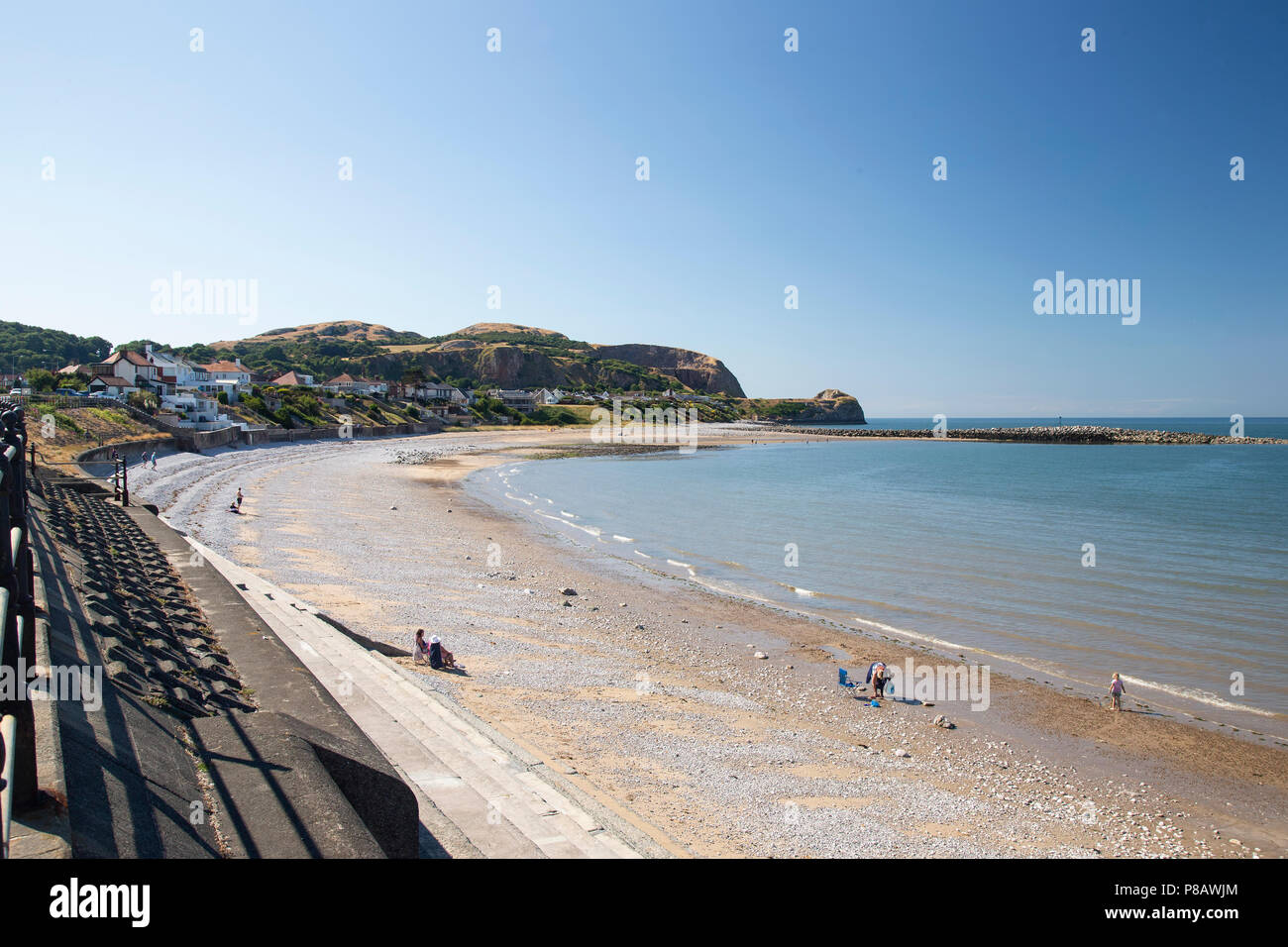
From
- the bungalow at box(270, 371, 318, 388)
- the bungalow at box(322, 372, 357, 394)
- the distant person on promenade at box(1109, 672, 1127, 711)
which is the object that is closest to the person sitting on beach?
the distant person on promenade at box(1109, 672, 1127, 711)

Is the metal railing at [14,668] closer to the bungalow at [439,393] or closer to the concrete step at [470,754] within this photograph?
the concrete step at [470,754]

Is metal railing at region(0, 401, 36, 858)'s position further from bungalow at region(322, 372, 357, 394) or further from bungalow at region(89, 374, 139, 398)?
bungalow at region(322, 372, 357, 394)

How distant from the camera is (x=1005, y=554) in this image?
2966 centimetres

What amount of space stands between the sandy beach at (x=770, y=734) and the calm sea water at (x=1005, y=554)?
9.05 feet

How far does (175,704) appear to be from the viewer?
5.80m

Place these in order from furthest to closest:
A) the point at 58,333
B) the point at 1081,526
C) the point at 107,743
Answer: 1. the point at 58,333
2. the point at 1081,526
3. the point at 107,743

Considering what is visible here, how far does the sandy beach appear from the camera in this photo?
31.2 feet

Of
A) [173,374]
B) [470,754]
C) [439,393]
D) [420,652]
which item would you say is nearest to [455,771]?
[470,754]

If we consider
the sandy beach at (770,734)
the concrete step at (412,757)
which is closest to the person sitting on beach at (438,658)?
the sandy beach at (770,734)

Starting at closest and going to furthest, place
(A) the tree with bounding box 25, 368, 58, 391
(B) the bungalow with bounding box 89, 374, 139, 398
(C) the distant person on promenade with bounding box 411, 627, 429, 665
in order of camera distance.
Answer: (C) the distant person on promenade with bounding box 411, 627, 429, 665 < (A) the tree with bounding box 25, 368, 58, 391 < (B) the bungalow with bounding box 89, 374, 139, 398

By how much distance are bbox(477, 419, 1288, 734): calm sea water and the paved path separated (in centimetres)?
1279
